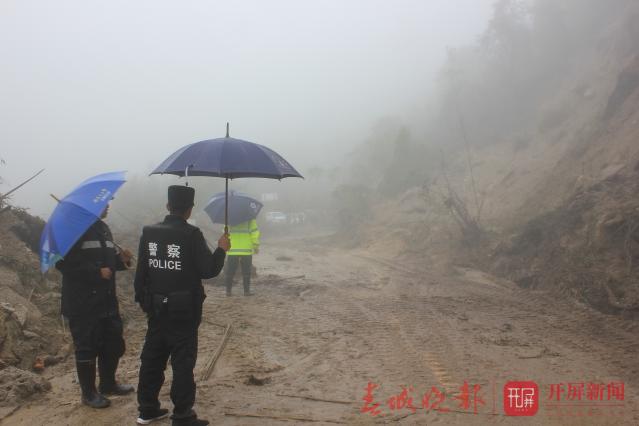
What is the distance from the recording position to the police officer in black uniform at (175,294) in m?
3.36

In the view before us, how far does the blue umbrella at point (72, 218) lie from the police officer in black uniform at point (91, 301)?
270 mm

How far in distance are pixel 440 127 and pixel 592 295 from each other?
2839 centimetres

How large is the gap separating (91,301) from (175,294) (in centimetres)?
100

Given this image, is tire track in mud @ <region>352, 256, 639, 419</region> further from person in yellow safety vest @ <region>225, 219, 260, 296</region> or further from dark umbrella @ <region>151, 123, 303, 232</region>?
person in yellow safety vest @ <region>225, 219, 260, 296</region>

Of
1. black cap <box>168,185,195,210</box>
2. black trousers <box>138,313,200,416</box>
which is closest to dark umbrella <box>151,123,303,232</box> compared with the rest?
black cap <box>168,185,195,210</box>

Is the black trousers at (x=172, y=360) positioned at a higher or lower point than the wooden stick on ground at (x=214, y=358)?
higher

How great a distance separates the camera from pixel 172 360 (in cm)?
340

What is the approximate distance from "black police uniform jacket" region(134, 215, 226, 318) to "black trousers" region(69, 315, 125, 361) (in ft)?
2.49

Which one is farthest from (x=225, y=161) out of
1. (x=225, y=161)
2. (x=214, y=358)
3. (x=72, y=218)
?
(x=214, y=358)

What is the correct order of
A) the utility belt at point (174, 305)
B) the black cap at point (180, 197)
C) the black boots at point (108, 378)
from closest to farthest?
the utility belt at point (174, 305) < the black cap at point (180, 197) < the black boots at point (108, 378)

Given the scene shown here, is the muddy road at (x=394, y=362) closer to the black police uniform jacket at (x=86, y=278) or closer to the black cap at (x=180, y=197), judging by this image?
the black police uniform jacket at (x=86, y=278)

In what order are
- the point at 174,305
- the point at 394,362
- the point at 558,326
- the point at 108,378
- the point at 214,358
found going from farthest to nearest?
the point at 558,326, the point at 214,358, the point at 394,362, the point at 108,378, the point at 174,305

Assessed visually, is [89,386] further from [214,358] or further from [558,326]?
[558,326]

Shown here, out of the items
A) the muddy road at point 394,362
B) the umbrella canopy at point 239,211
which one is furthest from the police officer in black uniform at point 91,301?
the umbrella canopy at point 239,211
